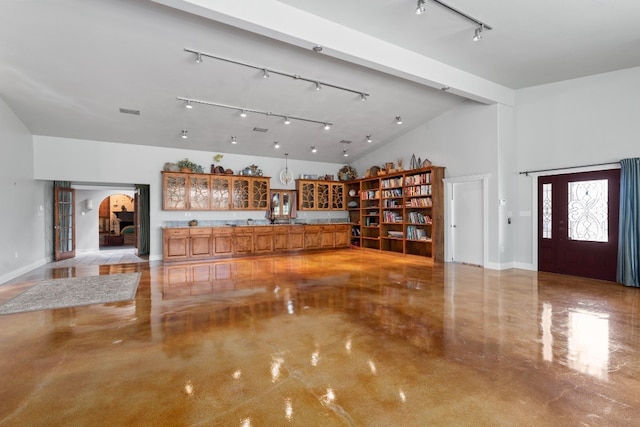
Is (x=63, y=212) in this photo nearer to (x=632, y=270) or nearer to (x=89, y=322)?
(x=89, y=322)

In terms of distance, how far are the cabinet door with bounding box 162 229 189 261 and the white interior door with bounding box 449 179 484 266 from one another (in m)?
6.55

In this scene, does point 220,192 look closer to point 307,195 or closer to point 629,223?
point 307,195

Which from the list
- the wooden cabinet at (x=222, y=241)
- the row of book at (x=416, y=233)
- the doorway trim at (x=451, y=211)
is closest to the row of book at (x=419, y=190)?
the doorway trim at (x=451, y=211)

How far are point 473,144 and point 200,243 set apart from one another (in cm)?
699

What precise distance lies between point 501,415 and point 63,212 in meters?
10.8

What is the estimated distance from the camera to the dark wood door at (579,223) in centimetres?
568

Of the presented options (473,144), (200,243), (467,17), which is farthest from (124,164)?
(473,144)

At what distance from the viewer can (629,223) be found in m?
5.29

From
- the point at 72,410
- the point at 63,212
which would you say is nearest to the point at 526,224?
the point at 72,410

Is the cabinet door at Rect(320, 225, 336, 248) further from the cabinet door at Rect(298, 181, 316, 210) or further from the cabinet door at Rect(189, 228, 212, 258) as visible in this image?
the cabinet door at Rect(189, 228, 212, 258)

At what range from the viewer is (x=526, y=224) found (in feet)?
22.4

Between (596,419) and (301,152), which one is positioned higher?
(301,152)

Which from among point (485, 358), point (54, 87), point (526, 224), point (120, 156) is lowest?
point (485, 358)

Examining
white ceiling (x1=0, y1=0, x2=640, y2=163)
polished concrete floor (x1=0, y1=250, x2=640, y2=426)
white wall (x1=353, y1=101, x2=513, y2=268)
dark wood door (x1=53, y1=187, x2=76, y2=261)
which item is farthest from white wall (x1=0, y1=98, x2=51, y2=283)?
white wall (x1=353, y1=101, x2=513, y2=268)
